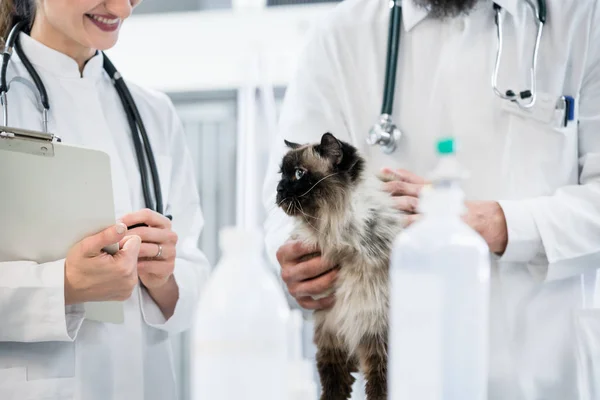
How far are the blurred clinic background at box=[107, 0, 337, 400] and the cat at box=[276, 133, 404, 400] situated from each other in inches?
44.2

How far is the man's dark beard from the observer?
4.81ft

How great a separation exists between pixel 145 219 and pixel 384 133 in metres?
0.55

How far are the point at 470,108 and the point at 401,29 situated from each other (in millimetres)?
262

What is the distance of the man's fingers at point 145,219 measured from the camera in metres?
1.37

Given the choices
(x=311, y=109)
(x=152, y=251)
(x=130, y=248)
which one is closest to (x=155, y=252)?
(x=152, y=251)

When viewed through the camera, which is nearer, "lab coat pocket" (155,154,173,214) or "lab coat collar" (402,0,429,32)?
"lab coat collar" (402,0,429,32)

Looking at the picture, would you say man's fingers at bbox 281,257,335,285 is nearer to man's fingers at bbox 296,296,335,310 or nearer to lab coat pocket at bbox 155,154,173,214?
man's fingers at bbox 296,296,335,310

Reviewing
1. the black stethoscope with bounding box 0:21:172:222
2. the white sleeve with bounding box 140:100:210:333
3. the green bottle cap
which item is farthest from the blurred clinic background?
the green bottle cap

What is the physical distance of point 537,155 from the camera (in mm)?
1390

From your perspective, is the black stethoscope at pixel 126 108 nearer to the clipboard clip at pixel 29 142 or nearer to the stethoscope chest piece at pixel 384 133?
the clipboard clip at pixel 29 142

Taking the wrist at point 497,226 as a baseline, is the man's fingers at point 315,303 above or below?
below

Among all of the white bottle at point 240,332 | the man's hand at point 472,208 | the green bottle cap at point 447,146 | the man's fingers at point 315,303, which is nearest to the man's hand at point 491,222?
the man's hand at point 472,208

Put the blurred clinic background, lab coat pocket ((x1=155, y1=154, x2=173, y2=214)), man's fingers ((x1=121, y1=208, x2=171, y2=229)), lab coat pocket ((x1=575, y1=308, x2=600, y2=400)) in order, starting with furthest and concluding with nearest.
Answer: the blurred clinic background, lab coat pocket ((x1=155, y1=154, x2=173, y2=214)), man's fingers ((x1=121, y1=208, x2=171, y2=229)), lab coat pocket ((x1=575, y1=308, x2=600, y2=400))

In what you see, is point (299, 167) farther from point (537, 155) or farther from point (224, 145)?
point (224, 145)
